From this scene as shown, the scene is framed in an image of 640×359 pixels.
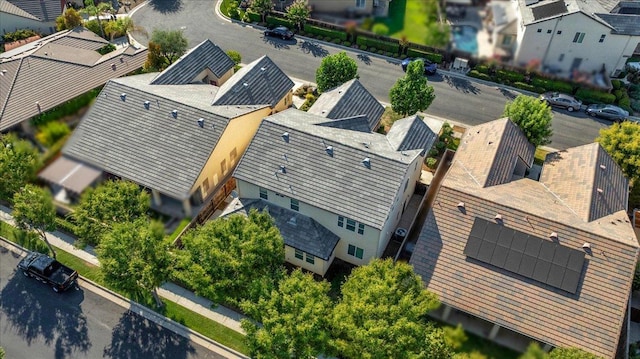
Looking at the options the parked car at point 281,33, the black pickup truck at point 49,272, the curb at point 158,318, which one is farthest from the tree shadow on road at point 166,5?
the black pickup truck at point 49,272

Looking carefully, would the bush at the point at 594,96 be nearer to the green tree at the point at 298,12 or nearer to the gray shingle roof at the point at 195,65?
the green tree at the point at 298,12

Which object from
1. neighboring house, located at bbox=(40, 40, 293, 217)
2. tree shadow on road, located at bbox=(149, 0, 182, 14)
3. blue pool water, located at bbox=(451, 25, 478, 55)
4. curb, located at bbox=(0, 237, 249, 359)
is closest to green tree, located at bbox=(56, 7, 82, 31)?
tree shadow on road, located at bbox=(149, 0, 182, 14)

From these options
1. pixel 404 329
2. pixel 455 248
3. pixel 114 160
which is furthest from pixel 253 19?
pixel 404 329

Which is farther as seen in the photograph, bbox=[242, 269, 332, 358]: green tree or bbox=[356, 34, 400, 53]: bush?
bbox=[356, 34, 400, 53]: bush

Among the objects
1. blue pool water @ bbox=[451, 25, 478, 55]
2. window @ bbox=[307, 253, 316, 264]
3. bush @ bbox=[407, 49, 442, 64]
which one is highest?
blue pool water @ bbox=[451, 25, 478, 55]

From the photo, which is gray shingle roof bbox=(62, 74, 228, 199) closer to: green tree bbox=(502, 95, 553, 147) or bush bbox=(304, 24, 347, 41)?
green tree bbox=(502, 95, 553, 147)

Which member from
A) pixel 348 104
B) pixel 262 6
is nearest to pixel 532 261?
pixel 348 104
